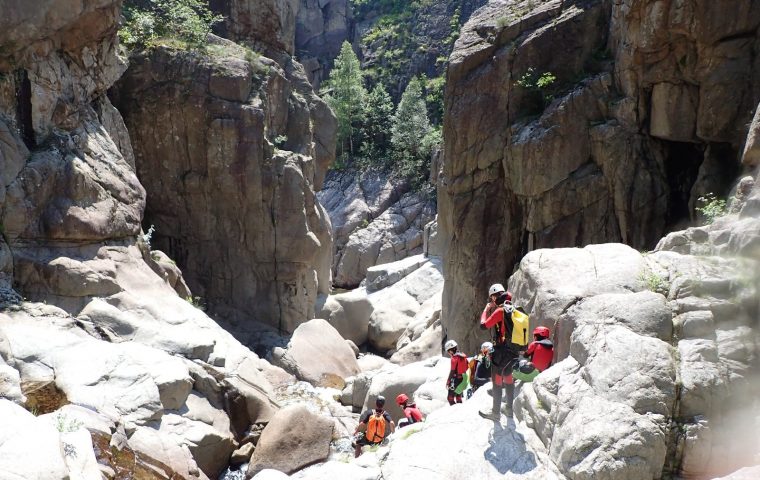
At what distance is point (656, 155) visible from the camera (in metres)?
19.2

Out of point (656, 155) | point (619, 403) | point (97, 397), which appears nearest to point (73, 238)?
point (97, 397)

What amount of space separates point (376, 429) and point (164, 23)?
20.0m

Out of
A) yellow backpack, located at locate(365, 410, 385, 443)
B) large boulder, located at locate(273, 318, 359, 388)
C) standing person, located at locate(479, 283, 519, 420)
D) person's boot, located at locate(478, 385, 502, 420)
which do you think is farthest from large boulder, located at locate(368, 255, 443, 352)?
standing person, located at locate(479, 283, 519, 420)

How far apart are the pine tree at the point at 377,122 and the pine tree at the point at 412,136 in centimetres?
267

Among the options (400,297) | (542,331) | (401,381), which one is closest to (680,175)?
(401,381)

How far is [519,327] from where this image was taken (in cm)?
952

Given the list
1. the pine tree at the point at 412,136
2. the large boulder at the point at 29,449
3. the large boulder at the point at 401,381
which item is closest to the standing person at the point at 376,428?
the large boulder at the point at 401,381

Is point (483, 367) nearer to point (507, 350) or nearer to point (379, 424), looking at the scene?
point (507, 350)

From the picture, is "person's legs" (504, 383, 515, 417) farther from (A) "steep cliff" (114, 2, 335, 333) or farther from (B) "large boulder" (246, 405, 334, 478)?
(A) "steep cliff" (114, 2, 335, 333)

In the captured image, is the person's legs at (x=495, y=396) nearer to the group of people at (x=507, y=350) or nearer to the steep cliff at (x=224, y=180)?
the group of people at (x=507, y=350)

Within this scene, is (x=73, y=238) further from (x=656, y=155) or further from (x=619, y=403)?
(x=656, y=155)

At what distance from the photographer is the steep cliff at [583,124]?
17438mm

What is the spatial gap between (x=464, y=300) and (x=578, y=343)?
40.1ft

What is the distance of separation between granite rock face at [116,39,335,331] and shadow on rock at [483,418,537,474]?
17.7 metres
